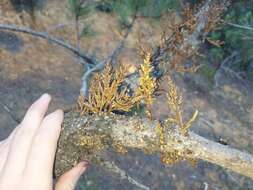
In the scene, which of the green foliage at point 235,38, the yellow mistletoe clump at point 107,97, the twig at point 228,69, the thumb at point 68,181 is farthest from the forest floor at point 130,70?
the thumb at point 68,181

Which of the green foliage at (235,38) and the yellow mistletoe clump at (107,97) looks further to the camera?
the green foliage at (235,38)

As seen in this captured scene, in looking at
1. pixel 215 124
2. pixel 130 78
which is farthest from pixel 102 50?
pixel 130 78

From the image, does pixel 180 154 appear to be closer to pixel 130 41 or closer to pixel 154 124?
pixel 154 124

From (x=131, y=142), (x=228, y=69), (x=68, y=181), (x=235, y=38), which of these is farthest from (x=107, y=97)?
(x=228, y=69)

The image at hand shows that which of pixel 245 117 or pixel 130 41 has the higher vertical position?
pixel 130 41

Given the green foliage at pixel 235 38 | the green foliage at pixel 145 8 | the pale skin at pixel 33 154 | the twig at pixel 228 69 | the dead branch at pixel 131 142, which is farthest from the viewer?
the twig at pixel 228 69

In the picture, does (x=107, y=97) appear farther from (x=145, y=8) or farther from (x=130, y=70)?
(x=145, y=8)

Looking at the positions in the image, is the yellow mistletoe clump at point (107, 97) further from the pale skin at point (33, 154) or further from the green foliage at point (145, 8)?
the green foliage at point (145, 8)
